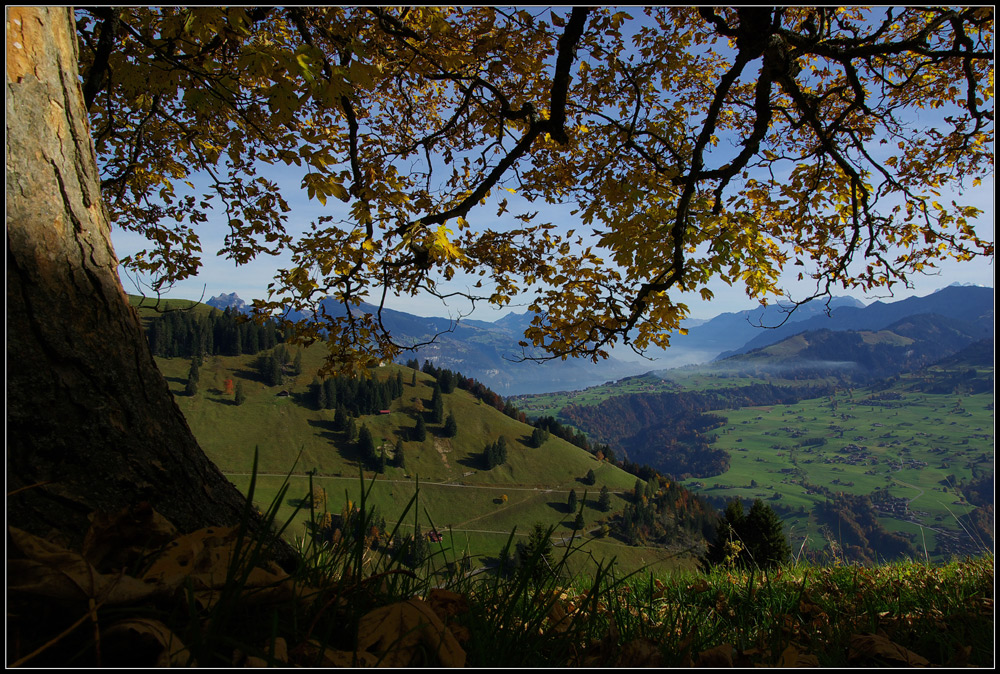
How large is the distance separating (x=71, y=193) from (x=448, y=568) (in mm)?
2749

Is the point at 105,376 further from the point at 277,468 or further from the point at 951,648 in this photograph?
the point at 277,468

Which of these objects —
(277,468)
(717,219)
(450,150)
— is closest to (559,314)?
(717,219)

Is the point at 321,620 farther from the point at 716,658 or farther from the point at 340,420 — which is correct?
the point at 340,420

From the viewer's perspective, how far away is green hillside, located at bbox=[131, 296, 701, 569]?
13438 centimetres

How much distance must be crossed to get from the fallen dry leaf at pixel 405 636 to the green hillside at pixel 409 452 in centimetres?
12622

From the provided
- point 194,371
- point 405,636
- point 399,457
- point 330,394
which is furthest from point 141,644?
point 194,371

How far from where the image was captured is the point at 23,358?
1.92 m

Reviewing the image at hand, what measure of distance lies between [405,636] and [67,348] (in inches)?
75.1

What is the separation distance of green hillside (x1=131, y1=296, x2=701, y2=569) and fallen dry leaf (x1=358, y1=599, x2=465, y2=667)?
126 metres

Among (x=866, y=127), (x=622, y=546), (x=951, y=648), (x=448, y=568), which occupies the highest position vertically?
(x=866, y=127)

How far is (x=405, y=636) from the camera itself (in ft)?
5.31

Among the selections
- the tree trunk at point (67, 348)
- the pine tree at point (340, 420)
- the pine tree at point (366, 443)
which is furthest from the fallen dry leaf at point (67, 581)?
the pine tree at point (340, 420)

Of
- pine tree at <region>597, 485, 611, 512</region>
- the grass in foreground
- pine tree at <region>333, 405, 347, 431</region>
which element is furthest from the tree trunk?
pine tree at <region>333, 405, 347, 431</region>

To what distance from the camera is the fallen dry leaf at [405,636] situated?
1595mm
